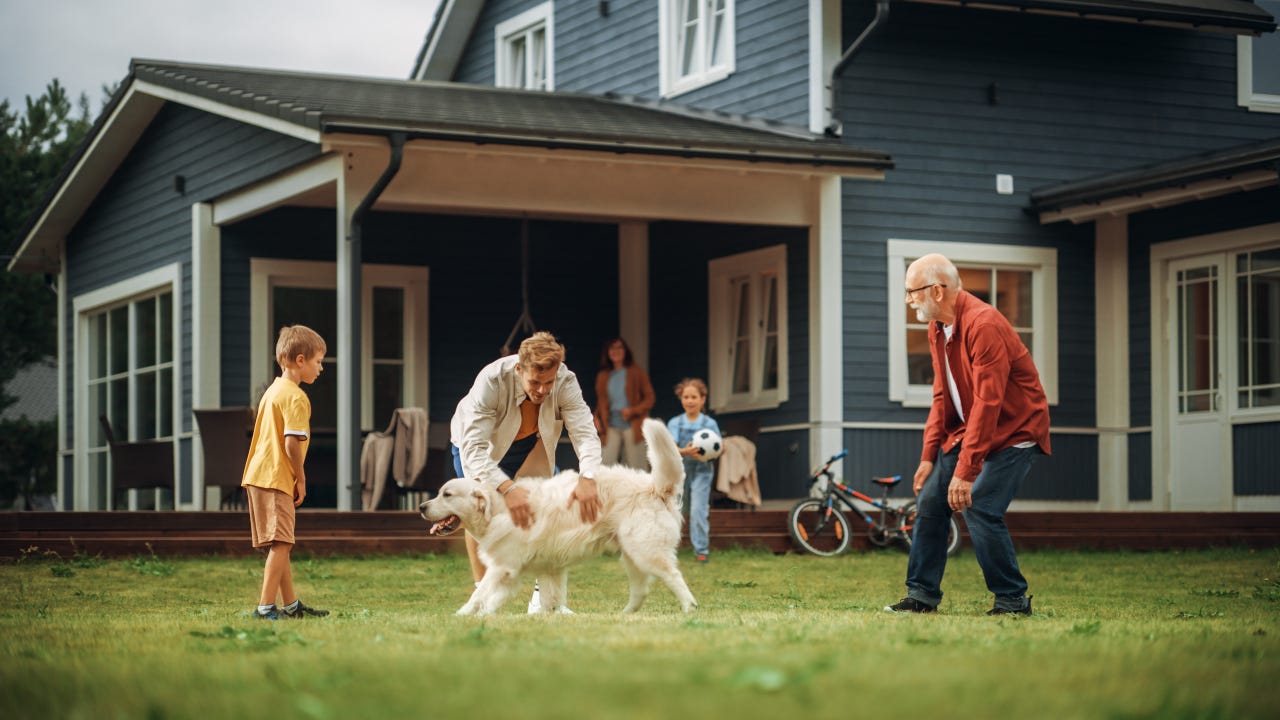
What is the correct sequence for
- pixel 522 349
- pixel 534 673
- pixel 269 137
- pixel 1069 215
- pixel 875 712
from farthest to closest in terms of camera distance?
1. pixel 1069 215
2. pixel 269 137
3. pixel 522 349
4. pixel 534 673
5. pixel 875 712

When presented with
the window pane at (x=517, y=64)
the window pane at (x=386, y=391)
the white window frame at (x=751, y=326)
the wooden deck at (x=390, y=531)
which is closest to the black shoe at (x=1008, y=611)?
the wooden deck at (x=390, y=531)

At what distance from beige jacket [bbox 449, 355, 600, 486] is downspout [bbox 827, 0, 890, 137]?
8.27 m

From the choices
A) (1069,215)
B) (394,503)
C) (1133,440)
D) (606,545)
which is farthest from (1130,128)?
(606,545)

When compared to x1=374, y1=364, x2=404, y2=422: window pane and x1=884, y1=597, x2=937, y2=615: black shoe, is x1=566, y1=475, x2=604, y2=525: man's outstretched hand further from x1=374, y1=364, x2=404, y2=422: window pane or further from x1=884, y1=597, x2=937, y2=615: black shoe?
x1=374, y1=364, x2=404, y2=422: window pane

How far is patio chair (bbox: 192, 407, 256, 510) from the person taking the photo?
47.4 feet

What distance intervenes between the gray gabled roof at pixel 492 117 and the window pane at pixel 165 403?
9.78ft

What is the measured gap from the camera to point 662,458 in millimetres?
7426

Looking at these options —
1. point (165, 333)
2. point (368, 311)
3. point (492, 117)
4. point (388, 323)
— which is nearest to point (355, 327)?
point (492, 117)

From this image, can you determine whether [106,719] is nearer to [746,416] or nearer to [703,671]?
[703,671]

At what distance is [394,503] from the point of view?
50.7 ft

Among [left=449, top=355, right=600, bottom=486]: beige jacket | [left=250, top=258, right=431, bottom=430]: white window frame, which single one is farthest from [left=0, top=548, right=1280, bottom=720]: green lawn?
[left=250, top=258, right=431, bottom=430]: white window frame

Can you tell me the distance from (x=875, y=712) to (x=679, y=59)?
47.6 ft

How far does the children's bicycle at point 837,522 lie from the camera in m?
13.4

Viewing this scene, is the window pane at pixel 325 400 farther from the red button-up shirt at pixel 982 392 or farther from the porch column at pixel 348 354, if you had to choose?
the red button-up shirt at pixel 982 392
